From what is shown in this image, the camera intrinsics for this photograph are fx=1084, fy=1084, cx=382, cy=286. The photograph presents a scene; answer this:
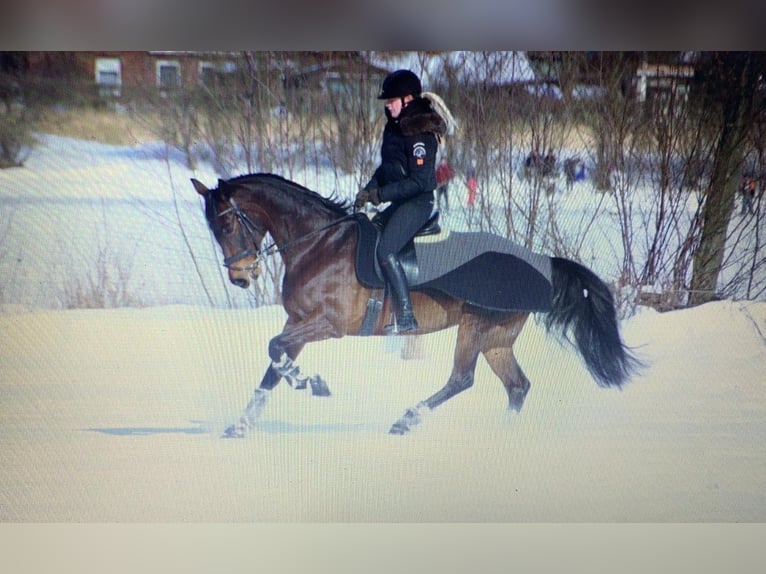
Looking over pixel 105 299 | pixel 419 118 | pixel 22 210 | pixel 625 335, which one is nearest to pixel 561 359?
pixel 625 335

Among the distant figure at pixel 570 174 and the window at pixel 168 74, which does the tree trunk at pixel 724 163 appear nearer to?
the distant figure at pixel 570 174

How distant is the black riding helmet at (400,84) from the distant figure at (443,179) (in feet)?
1.05

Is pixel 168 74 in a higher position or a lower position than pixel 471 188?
higher

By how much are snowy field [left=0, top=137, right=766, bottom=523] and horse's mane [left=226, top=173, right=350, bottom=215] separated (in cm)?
4

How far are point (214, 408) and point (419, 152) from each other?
1.35 meters

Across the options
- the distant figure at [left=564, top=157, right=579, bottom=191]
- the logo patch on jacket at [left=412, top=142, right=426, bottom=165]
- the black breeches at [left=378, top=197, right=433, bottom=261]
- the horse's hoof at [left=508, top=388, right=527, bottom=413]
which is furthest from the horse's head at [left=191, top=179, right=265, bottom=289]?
the distant figure at [left=564, top=157, right=579, bottom=191]

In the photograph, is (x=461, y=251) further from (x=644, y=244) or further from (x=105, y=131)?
(x=105, y=131)

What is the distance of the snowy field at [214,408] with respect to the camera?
14.6ft

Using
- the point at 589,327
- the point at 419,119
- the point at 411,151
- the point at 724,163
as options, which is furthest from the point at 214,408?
the point at 724,163

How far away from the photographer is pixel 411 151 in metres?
4.45

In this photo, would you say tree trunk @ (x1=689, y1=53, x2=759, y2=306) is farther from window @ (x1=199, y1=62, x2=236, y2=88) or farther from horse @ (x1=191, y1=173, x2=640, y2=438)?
window @ (x1=199, y1=62, x2=236, y2=88)

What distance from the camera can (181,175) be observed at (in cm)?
447

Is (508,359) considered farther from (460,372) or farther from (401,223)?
(401,223)

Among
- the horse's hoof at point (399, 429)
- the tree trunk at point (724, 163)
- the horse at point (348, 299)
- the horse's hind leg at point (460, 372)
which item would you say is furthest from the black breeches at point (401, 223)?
the tree trunk at point (724, 163)
